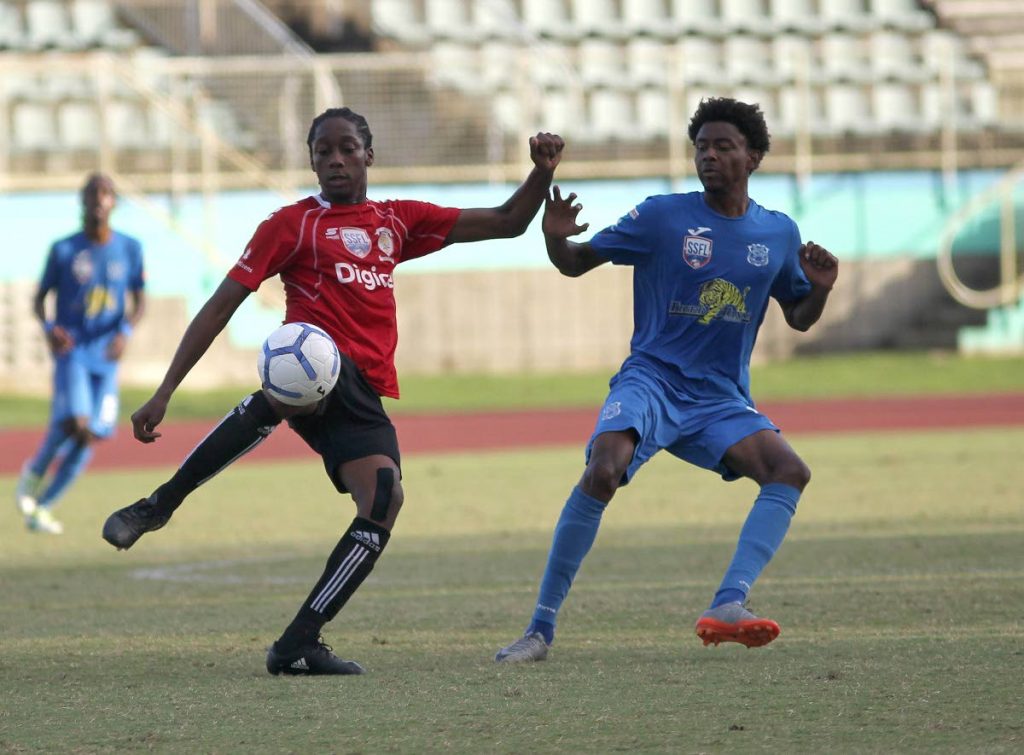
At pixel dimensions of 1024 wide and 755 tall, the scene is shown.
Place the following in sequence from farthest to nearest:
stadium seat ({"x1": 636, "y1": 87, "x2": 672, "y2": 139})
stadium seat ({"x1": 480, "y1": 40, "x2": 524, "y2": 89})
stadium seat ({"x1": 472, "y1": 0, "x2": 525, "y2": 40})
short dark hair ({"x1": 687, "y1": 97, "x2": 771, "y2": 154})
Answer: stadium seat ({"x1": 472, "y1": 0, "x2": 525, "y2": 40}) → stadium seat ({"x1": 636, "y1": 87, "x2": 672, "y2": 139}) → stadium seat ({"x1": 480, "y1": 40, "x2": 524, "y2": 89}) → short dark hair ({"x1": 687, "y1": 97, "x2": 771, "y2": 154})

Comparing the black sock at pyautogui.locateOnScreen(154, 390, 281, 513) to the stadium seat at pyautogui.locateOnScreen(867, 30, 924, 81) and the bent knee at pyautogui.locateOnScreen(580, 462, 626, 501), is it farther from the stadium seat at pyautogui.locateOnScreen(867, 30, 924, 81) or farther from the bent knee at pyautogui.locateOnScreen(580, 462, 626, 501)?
the stadium seat at pyautogui.locateOnScreen(867, 30, 924, 81)

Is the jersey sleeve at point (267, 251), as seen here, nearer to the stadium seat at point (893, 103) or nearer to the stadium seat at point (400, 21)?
the stadium seat at point (400, 21)

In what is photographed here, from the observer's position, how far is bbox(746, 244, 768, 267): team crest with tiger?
21.7 feet

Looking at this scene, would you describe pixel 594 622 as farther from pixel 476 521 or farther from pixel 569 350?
pixel 569 350

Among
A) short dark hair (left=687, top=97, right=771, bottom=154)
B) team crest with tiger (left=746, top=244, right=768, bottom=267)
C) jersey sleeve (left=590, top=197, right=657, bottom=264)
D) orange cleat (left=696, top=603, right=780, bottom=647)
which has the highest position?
short dark hair (left=687, top=97, right=771, bottom=154)

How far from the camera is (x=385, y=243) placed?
20.8 ft

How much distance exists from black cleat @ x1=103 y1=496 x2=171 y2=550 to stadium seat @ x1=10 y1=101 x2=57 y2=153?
A: 2030cm

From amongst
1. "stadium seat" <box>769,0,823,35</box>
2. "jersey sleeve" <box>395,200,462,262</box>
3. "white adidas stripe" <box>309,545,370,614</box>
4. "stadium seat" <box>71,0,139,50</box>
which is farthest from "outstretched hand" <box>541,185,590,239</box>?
"stadium seat" <box>769,0,823,35</box>

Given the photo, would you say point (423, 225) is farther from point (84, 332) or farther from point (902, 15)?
point (902, 15)

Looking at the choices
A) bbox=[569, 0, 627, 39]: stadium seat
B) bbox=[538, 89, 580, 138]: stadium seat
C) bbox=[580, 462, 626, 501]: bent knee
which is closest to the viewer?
bbox=[580, 462, 626, 501]: bent knee

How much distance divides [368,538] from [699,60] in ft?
71.3

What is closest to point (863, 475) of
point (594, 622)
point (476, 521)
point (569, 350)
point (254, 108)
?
point (476, 521)

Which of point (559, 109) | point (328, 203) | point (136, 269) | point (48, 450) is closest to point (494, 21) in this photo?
point (559, 109)

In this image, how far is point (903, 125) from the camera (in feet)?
87.6
